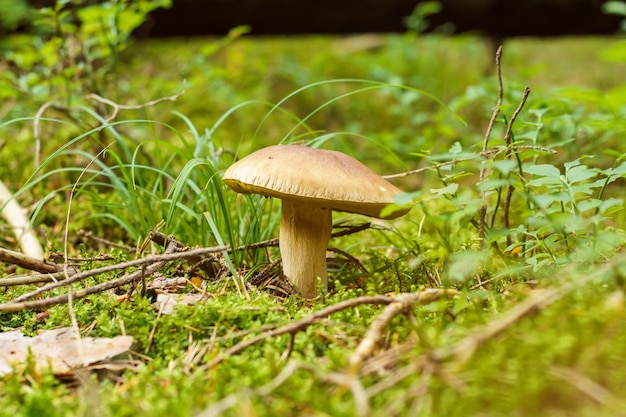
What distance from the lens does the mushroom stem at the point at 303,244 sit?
5.20 feet

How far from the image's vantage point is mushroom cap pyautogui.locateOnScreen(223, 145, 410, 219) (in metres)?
1.34

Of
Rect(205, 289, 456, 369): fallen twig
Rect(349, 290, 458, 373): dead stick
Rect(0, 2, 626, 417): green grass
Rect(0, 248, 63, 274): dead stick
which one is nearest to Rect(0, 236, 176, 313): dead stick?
Rect(0, 2, 626, 417): green grass

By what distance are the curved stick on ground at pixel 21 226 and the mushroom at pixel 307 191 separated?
39.1 inches

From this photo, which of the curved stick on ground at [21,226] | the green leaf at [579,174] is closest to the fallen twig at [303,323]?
the green leaf at [579,174]

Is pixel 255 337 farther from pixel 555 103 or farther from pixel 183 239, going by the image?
pixel 555 103

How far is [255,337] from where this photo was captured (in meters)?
1.14

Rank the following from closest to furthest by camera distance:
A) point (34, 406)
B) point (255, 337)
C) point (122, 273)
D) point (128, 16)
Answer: point (34, 406) → point (255, 337) → point (122, 273) → point (128, 16)

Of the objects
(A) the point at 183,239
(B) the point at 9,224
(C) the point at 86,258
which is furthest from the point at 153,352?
(B) the point at 9,224

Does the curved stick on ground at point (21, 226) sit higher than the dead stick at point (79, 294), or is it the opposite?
the dead stick at point (79, 294)

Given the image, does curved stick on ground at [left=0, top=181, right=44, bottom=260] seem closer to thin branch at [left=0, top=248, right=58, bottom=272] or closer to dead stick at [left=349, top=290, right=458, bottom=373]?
thin branch at [left=0, top=248, right=58, bottom=272]

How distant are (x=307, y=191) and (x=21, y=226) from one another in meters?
1.43

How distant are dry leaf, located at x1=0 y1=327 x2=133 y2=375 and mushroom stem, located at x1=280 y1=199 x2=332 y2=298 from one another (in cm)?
54

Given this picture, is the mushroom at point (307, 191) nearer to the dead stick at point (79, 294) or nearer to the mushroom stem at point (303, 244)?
the mushroom stem at point (303, 244)

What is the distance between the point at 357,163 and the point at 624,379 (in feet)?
2.82
